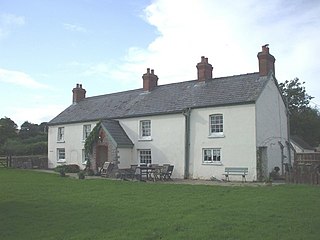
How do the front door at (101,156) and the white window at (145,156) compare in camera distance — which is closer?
the white window at (145,156)

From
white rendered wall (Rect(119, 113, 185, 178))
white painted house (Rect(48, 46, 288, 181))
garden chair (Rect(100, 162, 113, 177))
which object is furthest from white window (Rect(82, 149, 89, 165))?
white rendered wall (Rect(119, 113, 185, 178))

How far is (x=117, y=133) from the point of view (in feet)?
102

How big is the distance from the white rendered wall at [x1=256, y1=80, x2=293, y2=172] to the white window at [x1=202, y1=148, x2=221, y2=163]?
9.78 ft

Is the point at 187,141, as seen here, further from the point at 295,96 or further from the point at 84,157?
the point at 295,96

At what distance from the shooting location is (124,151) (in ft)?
101

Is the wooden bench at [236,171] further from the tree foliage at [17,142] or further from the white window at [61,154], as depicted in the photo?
the tree foliage at [17,142]

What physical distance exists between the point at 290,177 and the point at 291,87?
3252 centimetres

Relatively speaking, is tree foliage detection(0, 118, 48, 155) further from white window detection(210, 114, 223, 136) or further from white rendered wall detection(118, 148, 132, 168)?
white window detection(210, 114, 223, 136)

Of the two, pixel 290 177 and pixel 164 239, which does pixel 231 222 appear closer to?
pixel 164 239

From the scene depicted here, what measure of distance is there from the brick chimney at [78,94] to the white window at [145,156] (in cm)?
1430

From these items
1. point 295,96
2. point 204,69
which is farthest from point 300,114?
point 204,69

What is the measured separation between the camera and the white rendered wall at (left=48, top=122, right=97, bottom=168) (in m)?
35.8

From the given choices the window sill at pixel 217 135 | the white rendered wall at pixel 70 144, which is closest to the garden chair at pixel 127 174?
the window sill at pixel 217 135

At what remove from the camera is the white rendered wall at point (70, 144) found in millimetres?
35812
